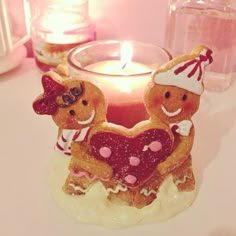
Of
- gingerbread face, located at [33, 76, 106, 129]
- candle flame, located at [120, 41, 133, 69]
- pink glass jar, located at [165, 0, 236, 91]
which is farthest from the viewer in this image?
pink glass jar, located at [165, 0, 236, 91]

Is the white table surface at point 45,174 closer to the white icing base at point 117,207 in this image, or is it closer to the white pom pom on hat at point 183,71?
the white icing base at point 117,207

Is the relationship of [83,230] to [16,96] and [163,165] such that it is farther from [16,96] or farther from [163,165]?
[16,96]

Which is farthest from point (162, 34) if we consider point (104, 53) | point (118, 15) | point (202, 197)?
point (202, 197)

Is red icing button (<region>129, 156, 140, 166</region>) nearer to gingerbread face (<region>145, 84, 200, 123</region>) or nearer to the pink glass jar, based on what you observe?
gingerbread face (<region>145, 84, 200, 123</region>)

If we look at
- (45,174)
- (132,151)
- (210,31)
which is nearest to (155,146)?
(132,151)

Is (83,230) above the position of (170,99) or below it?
below

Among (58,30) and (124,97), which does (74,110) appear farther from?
(58,30)

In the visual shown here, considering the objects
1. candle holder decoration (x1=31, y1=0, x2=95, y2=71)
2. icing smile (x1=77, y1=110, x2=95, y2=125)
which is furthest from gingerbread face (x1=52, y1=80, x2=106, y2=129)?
candle holder decoration (x1=31, y1=0, x2=95, y2=71)
